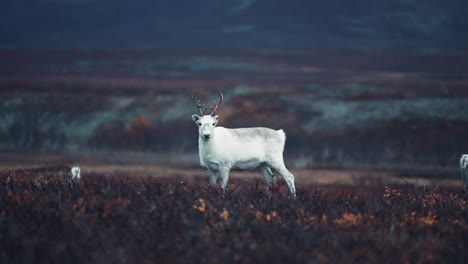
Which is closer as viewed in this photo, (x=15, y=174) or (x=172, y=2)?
(x=15, y=174)

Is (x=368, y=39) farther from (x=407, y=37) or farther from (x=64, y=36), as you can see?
(x=64, y=36)

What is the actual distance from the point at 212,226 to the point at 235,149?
19.4 feet

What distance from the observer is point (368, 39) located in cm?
9269

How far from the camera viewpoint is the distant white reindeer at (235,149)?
14461mm

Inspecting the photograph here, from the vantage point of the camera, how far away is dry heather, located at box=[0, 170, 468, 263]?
7.58m

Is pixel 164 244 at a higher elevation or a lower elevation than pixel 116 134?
higher

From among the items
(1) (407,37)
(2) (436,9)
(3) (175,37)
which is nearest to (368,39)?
(1) (407,37)

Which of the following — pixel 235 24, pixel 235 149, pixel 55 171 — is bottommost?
pixel 55 171

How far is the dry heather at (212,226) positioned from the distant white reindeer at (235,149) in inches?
135

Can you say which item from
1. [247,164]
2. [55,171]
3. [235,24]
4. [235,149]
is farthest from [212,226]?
[235,24]

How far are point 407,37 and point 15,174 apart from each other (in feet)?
279

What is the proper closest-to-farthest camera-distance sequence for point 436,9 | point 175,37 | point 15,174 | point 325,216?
point 325,216, point 15,174, point 175,37, point 436,9

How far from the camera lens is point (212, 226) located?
28.8 feet

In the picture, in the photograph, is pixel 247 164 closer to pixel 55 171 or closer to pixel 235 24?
pixel 55 171
